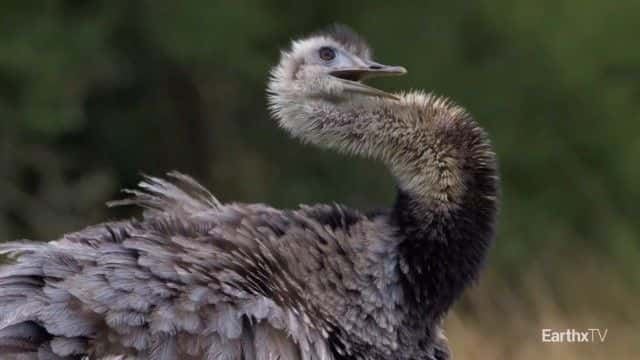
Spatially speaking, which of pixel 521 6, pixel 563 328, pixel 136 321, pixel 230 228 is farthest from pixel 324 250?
pixel 521 6

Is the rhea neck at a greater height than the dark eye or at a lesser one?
lesser

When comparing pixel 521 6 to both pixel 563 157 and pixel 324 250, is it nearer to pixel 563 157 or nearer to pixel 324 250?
pixel 563 157

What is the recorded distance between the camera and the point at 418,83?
1109 centimetres

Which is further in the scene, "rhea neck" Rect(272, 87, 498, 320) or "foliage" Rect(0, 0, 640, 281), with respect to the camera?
"foliage" Rect(0, 0, 640, 281)

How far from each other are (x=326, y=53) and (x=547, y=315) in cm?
316

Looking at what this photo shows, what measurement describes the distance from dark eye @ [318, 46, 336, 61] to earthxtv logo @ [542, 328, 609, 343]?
258 cm

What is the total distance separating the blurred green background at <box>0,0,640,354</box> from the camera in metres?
11.1

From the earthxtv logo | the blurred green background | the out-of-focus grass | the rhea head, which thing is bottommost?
the rhea head

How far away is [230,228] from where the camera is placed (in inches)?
185

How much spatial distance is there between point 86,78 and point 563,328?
5284 mm

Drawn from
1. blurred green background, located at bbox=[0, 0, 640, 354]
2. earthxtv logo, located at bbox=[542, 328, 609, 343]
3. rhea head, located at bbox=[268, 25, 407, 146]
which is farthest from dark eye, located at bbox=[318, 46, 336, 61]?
blurred green background, located at bbox=[0, 0, 640, 354]

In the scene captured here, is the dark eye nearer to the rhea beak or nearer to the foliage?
the rhea beak

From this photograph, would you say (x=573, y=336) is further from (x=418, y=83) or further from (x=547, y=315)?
(x=418, y=83)

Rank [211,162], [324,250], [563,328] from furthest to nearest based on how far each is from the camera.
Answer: [211,162] < [563,328] < [324,250]
